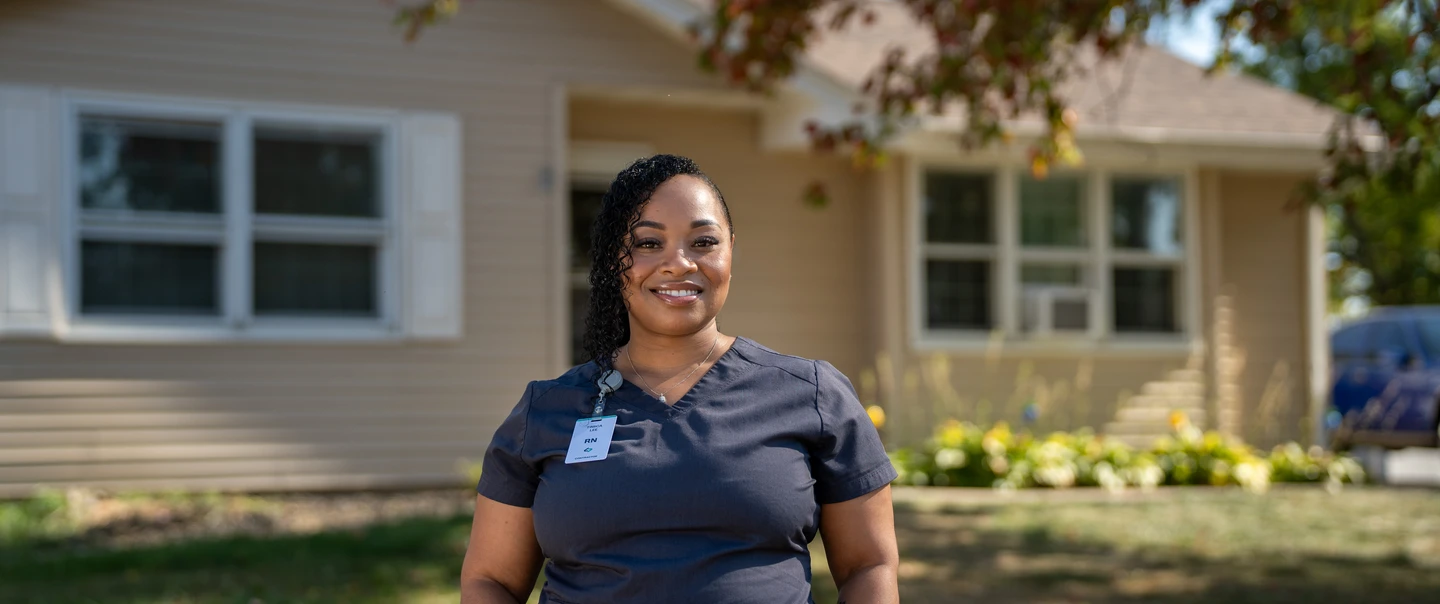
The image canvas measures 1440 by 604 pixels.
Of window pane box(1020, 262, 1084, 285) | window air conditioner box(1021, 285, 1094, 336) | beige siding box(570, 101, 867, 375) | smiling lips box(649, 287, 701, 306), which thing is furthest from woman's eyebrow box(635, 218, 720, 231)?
window pane box(1020, 262, 1084, 285)

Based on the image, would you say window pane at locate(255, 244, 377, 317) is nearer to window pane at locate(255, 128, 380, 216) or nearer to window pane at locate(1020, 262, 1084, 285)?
window pane at locate(255, 128, 380, 216)

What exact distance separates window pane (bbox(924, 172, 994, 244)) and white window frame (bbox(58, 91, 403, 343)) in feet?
14.2

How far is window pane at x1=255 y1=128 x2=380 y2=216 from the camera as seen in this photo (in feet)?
29.0

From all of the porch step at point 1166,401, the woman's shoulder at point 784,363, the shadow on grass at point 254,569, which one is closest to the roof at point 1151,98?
the porch step at point 1166,401

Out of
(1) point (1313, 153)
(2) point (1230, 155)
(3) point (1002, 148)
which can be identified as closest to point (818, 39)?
(3) point (1002, 148)

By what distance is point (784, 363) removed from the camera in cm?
256

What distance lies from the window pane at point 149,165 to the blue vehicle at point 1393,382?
10.4m

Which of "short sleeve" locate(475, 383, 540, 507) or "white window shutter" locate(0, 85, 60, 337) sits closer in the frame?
"short sleeve" locate(475, 383, 540, 507)

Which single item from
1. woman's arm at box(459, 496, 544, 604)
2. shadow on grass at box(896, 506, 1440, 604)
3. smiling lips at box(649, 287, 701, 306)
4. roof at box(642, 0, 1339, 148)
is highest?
roof at box(642, 0, 1339, 148)

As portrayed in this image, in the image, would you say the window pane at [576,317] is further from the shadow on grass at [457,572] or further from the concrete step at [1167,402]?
the concrete step at [1167,402]

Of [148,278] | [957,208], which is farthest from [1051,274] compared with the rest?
[148,278]

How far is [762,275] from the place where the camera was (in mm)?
10578

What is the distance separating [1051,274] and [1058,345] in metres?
0.65

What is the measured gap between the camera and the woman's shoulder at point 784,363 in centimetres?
254
